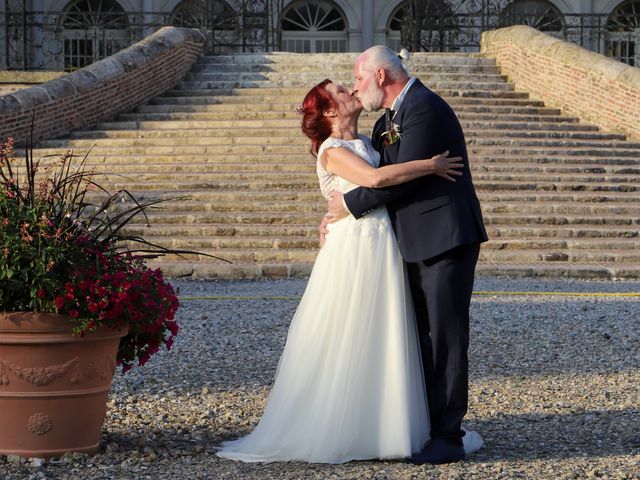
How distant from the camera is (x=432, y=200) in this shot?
181 inches

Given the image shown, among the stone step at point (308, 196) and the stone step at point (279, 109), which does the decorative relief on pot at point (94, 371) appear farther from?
the stone step at point (279, 109)

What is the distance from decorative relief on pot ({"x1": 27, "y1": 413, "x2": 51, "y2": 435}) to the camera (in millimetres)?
4508

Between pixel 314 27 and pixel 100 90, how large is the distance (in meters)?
15.2

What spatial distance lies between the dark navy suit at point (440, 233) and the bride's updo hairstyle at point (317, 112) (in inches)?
9.9

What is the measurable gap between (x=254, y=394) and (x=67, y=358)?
5.81ft

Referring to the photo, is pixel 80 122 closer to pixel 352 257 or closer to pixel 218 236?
pixel 218 236

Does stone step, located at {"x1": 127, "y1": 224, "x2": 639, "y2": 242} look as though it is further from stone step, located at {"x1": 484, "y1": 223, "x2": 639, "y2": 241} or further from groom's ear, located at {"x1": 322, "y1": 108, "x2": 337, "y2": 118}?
groom's ear, located at {"x1": 322, "y1": 108, "x2": 337, "y2": 118}

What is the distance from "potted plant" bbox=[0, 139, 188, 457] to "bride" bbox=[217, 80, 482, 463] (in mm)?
575

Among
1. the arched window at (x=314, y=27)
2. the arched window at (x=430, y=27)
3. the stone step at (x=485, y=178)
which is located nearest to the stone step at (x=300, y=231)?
the stone step at (x=485, y=178)

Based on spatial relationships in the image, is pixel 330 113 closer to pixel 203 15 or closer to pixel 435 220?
pixel 435 220

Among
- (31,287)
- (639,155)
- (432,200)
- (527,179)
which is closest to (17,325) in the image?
(31,287)

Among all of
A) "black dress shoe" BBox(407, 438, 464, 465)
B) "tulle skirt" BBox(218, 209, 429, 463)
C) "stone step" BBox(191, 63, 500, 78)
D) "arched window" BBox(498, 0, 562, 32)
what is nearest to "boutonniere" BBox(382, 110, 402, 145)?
"tulle skirt" BBox(218, 209, 429, 463)

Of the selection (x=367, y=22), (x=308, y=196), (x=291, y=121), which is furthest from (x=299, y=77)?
(x=367, y=22)

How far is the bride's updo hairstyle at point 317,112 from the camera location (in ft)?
15.2
